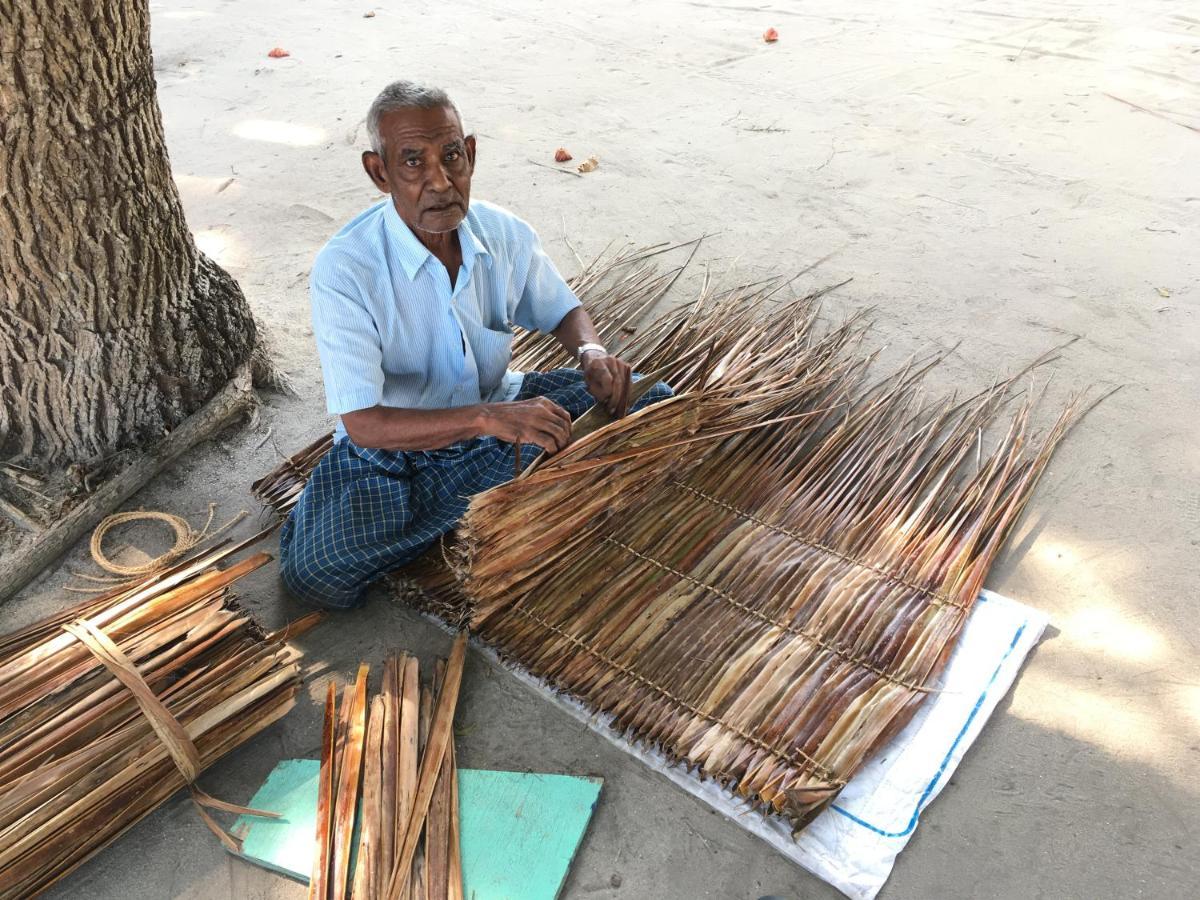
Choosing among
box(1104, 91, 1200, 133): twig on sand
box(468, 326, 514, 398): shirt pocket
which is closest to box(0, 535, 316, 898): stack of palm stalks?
box(468, 326, 514, 398): shirt pocket

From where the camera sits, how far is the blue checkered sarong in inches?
81.5

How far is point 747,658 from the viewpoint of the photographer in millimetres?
2012

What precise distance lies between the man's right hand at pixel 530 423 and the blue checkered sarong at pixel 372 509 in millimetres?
201

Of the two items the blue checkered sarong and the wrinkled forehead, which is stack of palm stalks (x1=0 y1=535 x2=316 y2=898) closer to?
the blue checkered sarong

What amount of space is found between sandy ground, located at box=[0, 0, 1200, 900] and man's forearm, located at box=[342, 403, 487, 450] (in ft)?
1.33

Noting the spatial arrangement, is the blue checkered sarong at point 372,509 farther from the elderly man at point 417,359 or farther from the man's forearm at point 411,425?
the man's forearm at point 411,425

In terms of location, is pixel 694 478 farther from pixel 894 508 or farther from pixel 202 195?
pixel 202 195

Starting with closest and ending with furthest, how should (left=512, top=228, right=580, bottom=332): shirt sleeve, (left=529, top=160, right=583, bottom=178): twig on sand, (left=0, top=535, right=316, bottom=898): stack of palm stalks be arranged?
1. (left=0, top=535, right=316, bottom=898): stack of palm stalks
2. (left=512, top=228, right=580, bottom=332): shirt sleeve
3. (left=529, top=160, right=583, bottom=178): twig on sand

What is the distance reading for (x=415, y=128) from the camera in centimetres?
190

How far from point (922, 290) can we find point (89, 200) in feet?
7.88

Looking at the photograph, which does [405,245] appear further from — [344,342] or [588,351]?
[588,351]

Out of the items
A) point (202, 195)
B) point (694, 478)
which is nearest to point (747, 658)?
point (694, 478)

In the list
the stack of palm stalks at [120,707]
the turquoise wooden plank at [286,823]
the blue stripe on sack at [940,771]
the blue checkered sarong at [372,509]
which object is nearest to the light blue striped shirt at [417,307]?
the blue checkered sarong at [372,509]

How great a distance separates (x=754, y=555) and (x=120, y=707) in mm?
1276
